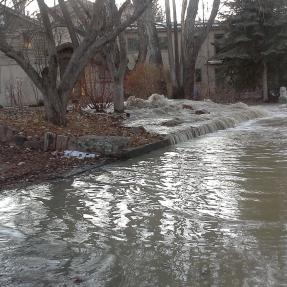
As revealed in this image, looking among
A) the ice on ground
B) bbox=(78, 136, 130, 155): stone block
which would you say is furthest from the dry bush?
bbox=(78, 136, 130, 155): stone block

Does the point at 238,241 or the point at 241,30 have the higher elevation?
the point at 241,30

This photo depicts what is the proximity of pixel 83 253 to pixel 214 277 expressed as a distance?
1367 millimetres

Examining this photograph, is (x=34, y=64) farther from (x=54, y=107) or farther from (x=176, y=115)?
(x=54, y=107)

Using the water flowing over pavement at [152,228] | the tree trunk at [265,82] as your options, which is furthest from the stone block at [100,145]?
the tree trunk at [265,82]

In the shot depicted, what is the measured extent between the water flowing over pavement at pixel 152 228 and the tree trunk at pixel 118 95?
9.19m

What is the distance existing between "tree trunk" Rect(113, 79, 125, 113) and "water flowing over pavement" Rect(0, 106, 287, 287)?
9190 mm

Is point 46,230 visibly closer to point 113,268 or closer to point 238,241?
point 113,268

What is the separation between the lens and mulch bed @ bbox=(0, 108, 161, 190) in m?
9.41

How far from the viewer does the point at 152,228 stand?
6.06m

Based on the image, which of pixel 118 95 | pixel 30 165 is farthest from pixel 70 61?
pixel 118 95

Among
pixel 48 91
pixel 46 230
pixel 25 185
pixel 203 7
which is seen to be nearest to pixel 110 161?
pixel 25 185

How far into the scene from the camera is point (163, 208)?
6934 millimetres

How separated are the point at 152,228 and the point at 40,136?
6.48 m

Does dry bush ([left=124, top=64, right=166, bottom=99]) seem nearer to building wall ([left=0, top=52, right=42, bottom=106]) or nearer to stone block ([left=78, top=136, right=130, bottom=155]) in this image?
building wall ([left=0, top=52, right=42, bottom=106])
